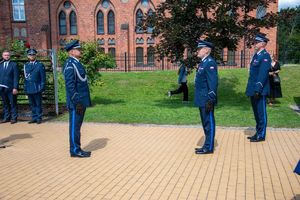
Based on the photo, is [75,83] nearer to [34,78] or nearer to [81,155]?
[81,155]

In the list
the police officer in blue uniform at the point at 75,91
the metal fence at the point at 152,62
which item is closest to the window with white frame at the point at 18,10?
the metal fence at the point at 152,62

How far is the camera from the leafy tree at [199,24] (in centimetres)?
1168

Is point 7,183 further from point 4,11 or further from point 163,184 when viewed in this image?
point 4,11

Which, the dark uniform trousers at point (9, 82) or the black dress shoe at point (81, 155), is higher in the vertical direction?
the dark uniform trousers at point (9, 82)

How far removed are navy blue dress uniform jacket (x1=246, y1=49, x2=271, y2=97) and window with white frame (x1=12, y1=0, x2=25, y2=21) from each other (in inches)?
1187

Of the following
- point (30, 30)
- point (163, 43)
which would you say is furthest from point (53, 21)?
point (163, 43)

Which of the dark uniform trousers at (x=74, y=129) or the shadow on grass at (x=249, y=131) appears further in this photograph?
the shadow on grass at (x=249, y=131)

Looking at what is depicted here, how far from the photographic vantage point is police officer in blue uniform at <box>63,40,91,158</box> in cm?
637

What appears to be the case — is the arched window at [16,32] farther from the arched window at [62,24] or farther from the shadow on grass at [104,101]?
the shadow on grass at [104,101]

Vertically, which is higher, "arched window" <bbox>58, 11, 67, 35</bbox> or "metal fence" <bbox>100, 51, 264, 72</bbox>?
"arched window" <bbox>58, 11, 67, 35</bbox>

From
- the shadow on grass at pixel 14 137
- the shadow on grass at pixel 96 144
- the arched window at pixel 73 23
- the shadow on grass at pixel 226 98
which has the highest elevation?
the arched window at pixel 73 23

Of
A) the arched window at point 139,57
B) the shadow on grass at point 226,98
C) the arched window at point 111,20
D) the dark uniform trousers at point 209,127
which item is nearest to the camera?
the dark uniform trousers at point 209,127

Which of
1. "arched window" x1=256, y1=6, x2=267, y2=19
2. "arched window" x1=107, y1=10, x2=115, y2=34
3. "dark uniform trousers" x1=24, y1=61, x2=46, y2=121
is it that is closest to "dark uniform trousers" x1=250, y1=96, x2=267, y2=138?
"arched window" x1=256, y1=6, x2=267, y2=19

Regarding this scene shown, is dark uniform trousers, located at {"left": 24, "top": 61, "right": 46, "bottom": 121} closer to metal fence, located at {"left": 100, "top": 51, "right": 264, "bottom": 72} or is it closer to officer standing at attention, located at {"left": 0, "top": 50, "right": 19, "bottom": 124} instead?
officer standing at attention, located at {"left": 0, "top": 50, "right": 19, "bottom": 124}
